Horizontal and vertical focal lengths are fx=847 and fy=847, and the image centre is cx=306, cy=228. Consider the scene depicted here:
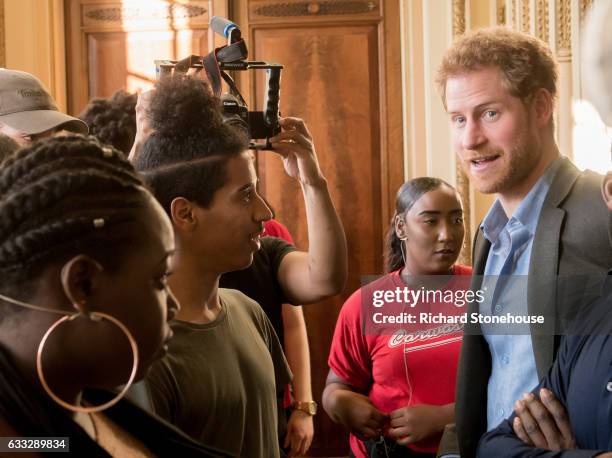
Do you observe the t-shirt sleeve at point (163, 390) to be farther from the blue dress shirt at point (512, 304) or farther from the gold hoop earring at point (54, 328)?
the blue dress shirt at point (512, 304)

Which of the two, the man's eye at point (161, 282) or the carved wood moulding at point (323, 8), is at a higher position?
the carved wood moulding at point (323, 8)

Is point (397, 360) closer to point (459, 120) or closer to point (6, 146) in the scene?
point (459, 120)

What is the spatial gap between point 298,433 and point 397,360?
1.12ft

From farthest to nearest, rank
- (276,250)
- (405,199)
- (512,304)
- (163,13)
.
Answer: (163,13) → (405,199) → (276,250) → (512,304)

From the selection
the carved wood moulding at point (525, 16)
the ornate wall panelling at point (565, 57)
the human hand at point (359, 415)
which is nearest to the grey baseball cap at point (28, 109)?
the human hand at point (359, 415)

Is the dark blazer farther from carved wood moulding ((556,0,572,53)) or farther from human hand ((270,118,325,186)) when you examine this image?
carved wood moulding ((556,0,572,53))

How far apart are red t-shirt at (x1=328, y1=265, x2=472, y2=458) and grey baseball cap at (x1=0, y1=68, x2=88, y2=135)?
36.1 inches

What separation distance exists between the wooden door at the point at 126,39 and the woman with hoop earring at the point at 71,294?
344 centimetres

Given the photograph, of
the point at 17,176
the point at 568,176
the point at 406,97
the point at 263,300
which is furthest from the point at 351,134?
the point at 17,176

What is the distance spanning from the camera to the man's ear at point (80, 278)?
83 centimetres

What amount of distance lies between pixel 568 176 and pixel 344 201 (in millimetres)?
2692

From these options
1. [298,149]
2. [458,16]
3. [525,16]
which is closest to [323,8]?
[458,16]

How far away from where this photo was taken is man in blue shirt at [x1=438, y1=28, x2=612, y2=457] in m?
1.52

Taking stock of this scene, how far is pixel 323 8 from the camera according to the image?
4.25 metres
